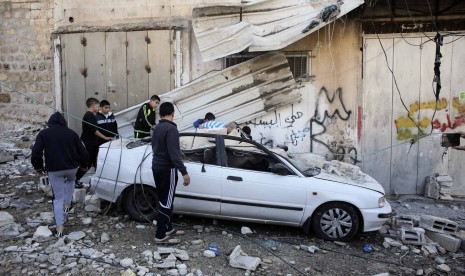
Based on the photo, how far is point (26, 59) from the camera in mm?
10234

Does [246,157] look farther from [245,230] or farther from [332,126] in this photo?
[332,126]

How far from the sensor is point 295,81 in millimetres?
9203

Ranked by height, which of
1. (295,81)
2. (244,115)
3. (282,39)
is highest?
(282,39)

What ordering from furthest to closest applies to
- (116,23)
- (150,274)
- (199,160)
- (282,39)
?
(116,23)
(282,39)
(199,160)
(150,274)

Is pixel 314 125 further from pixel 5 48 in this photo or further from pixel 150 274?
pixel 5 48

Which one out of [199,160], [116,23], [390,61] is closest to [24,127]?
[116,23]

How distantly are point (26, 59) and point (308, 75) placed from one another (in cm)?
647

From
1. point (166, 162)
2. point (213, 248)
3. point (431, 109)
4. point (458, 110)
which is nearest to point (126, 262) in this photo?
point (213, 248)

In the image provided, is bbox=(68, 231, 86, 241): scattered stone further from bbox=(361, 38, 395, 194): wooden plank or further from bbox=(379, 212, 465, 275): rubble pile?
bbox=(361, 38, 395, 194): wooden plank

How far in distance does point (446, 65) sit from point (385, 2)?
5.89 feet

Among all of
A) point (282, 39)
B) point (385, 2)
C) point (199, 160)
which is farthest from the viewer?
point (385, 2)

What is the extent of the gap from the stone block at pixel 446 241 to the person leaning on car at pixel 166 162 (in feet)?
12.4

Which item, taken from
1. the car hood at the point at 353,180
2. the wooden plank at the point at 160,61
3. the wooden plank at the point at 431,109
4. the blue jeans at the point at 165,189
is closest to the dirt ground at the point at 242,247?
the blue jeans at the point at 165,189

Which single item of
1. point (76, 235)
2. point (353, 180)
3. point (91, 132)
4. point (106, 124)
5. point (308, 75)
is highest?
point (308, 75)
